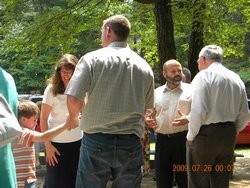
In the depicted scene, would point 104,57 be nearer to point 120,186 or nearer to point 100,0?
point 120,186

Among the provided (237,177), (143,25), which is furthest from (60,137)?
(143,25)

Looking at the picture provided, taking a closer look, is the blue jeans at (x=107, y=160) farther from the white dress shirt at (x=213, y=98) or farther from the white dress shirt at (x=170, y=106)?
the white dress shirt at (x=170, y=106)

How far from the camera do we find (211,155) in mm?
4531

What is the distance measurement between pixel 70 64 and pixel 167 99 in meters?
1.33

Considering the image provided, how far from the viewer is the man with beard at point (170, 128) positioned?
5.11m

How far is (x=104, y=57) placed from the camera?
338cm

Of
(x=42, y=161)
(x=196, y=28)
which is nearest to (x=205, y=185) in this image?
(x=42, y=161)

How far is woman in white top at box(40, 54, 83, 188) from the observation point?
439 cm

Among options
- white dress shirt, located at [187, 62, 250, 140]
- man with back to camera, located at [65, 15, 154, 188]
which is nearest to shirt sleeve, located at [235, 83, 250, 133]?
white dress shirt, located at [187, 62, 250, 140]

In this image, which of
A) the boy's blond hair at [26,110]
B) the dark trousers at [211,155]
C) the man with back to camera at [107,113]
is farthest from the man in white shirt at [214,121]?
→ the boy's blond hair at [26,110]

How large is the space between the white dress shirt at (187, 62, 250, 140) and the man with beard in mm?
553

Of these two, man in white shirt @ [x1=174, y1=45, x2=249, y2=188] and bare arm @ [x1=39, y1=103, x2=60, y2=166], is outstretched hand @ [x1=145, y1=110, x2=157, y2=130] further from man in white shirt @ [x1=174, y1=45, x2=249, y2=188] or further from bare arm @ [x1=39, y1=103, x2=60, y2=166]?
bare arm @ [x1=39, y1=103, x2=60, y2=166]

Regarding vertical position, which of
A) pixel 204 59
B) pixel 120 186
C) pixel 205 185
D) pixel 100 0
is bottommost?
pixel 205 185

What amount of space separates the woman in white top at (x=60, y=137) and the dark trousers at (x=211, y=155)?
1.20 m
